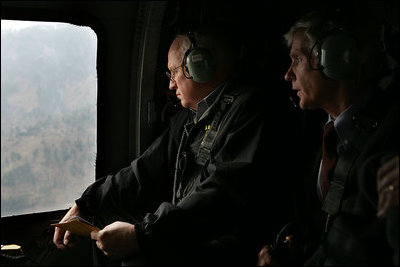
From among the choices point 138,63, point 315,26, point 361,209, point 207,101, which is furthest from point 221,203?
point 138,63

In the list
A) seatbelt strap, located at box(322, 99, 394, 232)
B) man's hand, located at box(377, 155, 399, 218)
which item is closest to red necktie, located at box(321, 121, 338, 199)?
seatbelt strap, located at box(322, 99, 394, 232)

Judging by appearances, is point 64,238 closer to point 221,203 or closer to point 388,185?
point 221,203

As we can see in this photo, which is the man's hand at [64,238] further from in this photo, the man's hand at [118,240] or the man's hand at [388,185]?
the man's hand at [388,185]

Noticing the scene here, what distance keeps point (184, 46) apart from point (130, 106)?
1.60 feet

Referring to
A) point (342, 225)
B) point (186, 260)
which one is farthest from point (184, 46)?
point (342, 225)

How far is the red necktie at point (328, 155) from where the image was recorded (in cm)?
216

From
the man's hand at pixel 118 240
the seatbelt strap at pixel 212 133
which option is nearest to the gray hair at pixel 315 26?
the seatbelt strap at pixel 212 133

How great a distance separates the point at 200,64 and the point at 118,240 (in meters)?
0.85

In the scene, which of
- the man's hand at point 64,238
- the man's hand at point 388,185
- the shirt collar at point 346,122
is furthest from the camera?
the man's hand at point 64,238

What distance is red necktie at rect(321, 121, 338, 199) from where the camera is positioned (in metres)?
2.16

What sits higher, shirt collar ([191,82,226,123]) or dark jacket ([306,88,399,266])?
shirt collar ([191,82,226,123])

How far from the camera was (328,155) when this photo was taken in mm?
2184

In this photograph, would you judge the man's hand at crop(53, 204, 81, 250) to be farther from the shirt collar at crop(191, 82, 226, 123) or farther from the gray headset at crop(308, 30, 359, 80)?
the gray headset at crop(308, 30, 359, 80)

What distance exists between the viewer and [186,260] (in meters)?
2.19
